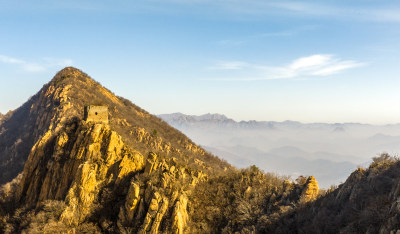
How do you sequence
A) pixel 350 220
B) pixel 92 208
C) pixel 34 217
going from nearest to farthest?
pixel 350 220, pixel 34 217, pixel 92 208

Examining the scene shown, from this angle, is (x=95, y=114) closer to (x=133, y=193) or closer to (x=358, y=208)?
(x=133, y=193)

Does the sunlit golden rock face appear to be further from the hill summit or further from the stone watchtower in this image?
the stone watchtower

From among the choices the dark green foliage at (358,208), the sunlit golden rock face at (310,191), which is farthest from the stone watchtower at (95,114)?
the sunlit golden rock face at (310,191)

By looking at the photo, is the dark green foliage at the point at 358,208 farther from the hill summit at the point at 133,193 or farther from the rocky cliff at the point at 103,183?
the rocky cliff at the point at 103,183

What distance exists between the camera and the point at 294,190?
37625 millimetres

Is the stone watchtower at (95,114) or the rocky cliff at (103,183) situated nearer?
the rocky cliff at (103,183)

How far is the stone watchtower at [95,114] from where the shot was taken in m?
44.3

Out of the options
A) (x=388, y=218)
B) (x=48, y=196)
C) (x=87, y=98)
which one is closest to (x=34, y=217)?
(x=48, y=196)

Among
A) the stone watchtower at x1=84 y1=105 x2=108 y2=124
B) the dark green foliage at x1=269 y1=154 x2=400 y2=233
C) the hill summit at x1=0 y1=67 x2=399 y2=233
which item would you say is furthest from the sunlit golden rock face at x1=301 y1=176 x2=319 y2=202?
the stone watchtower at x1=84 y1=105 x2=108 y2=124

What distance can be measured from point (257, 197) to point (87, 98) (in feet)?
194

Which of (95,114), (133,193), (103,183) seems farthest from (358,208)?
(95,114)

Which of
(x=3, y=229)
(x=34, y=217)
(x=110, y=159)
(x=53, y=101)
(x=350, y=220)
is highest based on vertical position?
(x=53, y=101)

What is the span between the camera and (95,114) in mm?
44938

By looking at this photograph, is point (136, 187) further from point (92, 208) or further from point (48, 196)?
point (48, 196)
